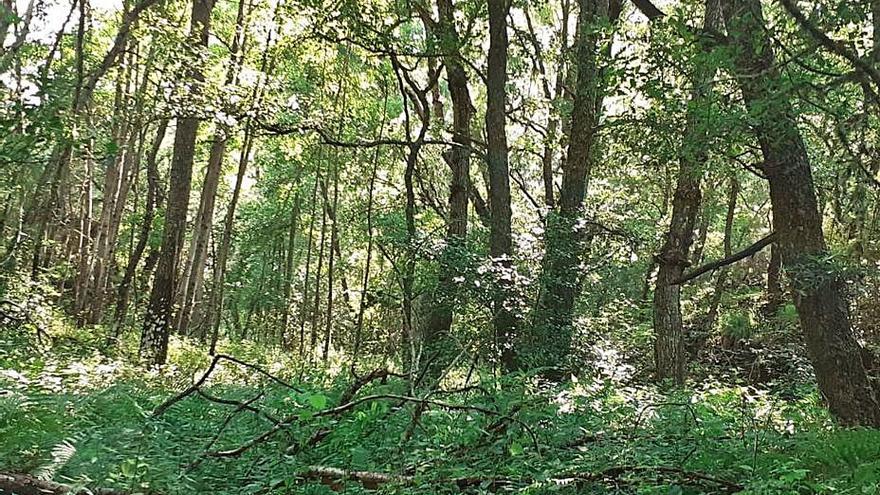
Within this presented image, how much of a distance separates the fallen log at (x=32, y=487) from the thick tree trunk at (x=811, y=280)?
5498 mm

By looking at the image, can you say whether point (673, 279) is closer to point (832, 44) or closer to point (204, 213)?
point (832, 44)

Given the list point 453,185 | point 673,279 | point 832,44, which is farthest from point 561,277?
point 832,44

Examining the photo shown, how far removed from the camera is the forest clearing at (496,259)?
439 centimetres

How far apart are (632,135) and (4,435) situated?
6993mm

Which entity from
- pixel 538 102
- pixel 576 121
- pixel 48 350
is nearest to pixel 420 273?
pixel 576 121

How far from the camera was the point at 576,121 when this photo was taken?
10992 mm

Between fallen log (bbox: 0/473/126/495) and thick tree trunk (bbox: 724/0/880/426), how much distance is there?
18.0 feet

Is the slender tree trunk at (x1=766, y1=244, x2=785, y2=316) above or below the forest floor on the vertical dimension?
above

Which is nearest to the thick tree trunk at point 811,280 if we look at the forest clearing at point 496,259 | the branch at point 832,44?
the forest clearing at point 496,259

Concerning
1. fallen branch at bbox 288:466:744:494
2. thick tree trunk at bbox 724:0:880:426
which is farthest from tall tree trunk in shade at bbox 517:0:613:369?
fallen branch at bbox 288:466:744:494

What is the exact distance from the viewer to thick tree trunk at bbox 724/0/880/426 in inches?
246

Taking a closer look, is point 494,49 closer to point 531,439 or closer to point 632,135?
point 632,135

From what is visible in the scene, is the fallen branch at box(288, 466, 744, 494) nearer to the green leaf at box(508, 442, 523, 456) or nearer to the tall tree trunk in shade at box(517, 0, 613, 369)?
the green leaf at box(508, 442, 523, 456)

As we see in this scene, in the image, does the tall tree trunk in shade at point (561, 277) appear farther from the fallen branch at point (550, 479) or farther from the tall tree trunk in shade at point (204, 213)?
the tall tree trunk in shade at point (204, 213)
